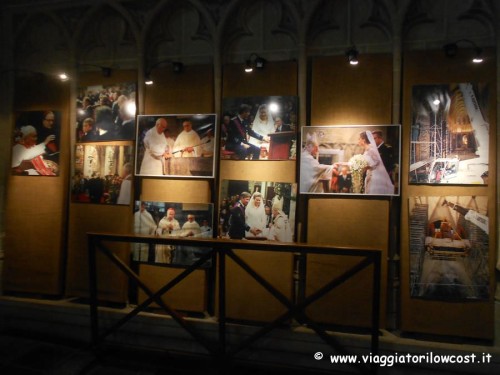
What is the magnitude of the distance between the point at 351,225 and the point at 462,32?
2242 millimetres

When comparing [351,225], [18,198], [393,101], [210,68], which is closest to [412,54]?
[393,101]

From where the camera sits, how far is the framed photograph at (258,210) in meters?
3.29

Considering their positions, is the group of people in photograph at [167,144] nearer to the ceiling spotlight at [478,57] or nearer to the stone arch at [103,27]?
the stone arch at [103,27]

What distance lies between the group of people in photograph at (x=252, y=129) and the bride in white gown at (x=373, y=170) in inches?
28.6

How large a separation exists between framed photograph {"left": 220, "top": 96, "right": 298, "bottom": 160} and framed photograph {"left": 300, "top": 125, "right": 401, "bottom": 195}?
0.20 metres

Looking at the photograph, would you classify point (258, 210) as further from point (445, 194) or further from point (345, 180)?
point (445, 194)

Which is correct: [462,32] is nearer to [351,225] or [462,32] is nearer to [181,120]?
[351,225]

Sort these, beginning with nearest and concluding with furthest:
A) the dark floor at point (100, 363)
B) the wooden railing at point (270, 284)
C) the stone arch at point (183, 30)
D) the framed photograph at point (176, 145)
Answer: the wooden railing at point (270, 284) → the dark floor at point (100, 363) → the framed photograph at point (176, 145) → the stone arch at point (183, 30)

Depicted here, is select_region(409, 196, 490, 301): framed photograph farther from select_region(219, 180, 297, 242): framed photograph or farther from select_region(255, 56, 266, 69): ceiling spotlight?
select_region(255, 56, 266, 69): ceiling spotlight

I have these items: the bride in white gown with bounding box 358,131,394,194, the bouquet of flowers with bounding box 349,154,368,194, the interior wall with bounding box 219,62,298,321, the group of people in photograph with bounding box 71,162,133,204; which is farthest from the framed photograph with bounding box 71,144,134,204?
the bride in white gown with bounding box 358,131,394,194

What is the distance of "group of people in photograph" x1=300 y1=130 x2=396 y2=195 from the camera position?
3.14 m

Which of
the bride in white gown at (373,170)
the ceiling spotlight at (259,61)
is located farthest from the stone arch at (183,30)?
the bride in white gown at (373,170)

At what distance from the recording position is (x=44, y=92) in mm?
3990

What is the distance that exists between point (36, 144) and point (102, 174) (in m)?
1.00
